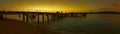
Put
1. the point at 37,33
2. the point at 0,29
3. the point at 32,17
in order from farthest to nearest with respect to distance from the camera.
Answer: the point at 32,17, the point at 37,33, the point at 0,29

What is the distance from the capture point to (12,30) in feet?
52.4

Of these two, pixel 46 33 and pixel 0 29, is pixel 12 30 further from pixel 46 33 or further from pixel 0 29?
pixel 46 33

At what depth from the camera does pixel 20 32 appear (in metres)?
15.7

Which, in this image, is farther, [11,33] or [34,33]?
[34,33]

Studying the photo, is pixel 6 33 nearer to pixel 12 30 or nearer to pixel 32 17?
pixel 12 30

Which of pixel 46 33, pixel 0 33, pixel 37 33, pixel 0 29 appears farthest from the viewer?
pixel 46 33

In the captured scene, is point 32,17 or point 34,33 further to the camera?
point 32,17

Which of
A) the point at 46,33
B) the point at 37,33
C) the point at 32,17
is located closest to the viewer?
the point at 37,33

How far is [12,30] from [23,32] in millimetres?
713

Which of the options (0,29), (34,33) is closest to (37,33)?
(34,33)

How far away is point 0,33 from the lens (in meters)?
14.6

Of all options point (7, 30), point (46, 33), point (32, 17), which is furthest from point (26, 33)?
point (32, 17)

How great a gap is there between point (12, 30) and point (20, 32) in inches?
24.3

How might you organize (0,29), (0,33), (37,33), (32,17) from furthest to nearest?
1. (32,17)
2. (37,33)
3. (0,29)
4. (0,33)
